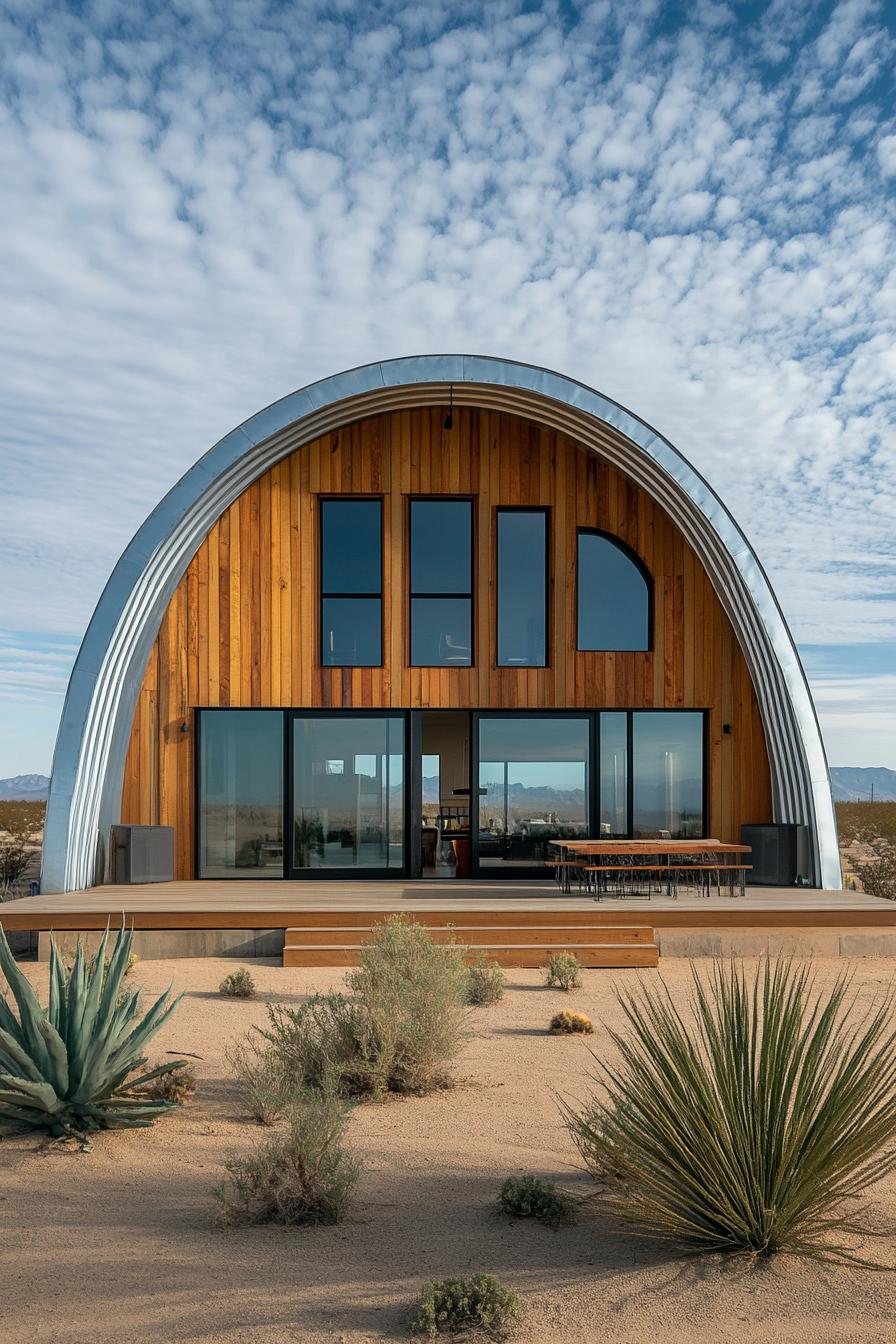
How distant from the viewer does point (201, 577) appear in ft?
43.7

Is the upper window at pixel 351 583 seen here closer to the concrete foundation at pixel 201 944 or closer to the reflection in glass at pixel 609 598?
the reflection in glass at pixel 609 598

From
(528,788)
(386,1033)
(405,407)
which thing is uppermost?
(405,407)

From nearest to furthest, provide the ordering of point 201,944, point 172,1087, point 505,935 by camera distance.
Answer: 1. point 172,1087
2. point 505,935
3. point 201,944

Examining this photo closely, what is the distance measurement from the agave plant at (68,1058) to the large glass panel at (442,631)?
875 cm

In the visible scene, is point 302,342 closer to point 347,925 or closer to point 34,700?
point 347,925

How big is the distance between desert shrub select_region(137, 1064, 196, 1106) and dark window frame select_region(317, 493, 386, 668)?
8.15 m

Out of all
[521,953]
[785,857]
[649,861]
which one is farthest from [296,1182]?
[785,857]

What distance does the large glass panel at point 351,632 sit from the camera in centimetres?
1352

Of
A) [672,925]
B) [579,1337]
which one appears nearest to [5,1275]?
[579,1337]

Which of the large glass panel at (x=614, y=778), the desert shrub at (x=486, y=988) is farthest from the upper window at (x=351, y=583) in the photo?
the desert shrub at (x=486, y=988)

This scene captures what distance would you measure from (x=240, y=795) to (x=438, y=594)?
12.0 ft

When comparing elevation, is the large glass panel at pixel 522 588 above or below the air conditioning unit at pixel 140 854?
above

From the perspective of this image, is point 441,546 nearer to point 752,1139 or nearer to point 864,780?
point 752,1139

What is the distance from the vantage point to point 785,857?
1268 centimetres
